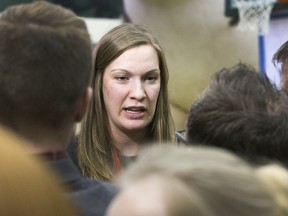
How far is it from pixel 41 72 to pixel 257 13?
13.9ft

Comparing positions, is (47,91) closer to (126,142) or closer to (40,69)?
(40,69)

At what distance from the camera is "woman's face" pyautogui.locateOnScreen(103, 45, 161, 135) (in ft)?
5.90

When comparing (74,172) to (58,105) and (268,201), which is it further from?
(268,201)

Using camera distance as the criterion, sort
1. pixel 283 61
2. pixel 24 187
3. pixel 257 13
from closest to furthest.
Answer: pixel 24 187 → pixel 283 61 → pixel 257 13

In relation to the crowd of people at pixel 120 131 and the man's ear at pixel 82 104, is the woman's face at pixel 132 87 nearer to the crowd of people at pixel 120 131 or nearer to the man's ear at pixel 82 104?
the crowd of people at pixel 120 131

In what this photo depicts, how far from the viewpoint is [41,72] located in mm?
1031

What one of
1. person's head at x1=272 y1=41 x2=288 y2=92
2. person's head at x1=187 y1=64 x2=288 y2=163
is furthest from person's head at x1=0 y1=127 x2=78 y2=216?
person's head at x1=272 y1=41 x2=288 y2=92

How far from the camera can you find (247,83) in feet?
3.89

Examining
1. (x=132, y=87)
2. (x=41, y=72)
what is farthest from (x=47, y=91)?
(x=132, y=87)

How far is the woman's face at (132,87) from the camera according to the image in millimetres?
1798

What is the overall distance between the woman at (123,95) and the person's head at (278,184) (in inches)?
36.4

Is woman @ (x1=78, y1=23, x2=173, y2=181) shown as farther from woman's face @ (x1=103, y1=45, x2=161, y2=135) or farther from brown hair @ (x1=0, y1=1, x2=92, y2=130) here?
brown hair @ (x1=0, y1=1, x2=92, y2=130)

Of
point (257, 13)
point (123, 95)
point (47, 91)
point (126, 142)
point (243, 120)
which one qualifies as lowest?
point (257, 13)

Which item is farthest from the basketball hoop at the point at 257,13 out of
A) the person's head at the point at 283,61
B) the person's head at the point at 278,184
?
the person's head at the point at 278,184
